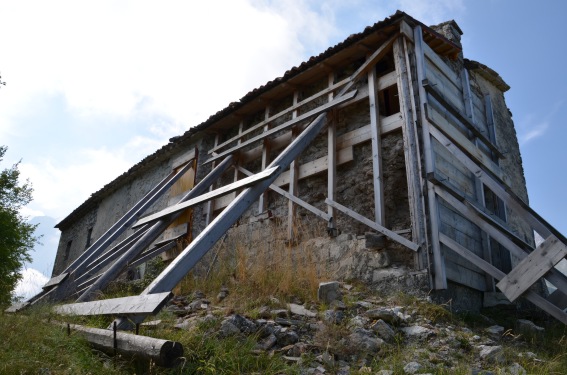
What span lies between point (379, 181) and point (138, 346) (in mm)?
4016

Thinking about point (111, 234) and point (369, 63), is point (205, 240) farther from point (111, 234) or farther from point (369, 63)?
point (111, 234)

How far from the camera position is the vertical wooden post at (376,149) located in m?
6.21

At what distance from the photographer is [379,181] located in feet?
20.7

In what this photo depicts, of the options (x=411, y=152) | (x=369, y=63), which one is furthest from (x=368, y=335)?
(x=369, y=63)

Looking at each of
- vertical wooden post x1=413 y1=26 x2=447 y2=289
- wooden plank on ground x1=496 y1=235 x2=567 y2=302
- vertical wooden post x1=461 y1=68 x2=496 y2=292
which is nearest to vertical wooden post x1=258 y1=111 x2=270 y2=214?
vertical wooden post x1=413 y1=26 x2=447 y2=289

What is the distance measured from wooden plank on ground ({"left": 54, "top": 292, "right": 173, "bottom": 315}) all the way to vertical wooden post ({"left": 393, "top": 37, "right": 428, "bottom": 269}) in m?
3.29

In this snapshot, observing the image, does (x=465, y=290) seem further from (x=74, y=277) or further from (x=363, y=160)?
(x=74, y=277)

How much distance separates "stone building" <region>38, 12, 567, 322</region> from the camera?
213 inches

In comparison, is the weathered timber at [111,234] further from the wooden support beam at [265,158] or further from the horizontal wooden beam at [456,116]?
the horizontal wooden beam at [456,116]

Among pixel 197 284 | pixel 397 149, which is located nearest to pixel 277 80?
pixel 397 149

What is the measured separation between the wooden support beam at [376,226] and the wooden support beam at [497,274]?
38 centimetres

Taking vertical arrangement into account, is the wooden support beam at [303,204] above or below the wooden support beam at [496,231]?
above

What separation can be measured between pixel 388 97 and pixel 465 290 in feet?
10.3

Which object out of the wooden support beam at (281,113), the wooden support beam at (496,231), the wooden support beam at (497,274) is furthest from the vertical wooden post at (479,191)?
the wooden support beam at (281,113)
